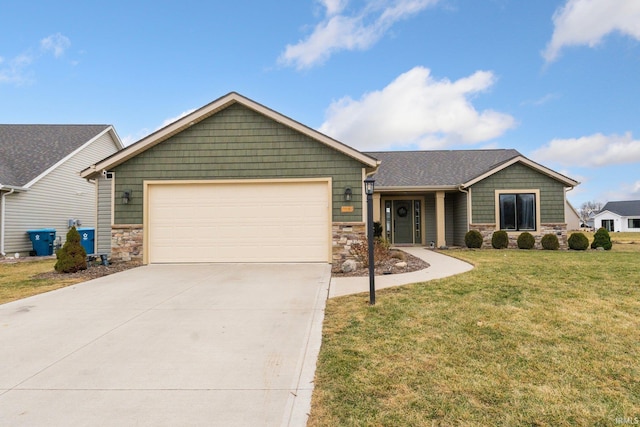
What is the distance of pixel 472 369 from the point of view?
2.86 metres

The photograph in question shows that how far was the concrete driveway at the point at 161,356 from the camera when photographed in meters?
2.36

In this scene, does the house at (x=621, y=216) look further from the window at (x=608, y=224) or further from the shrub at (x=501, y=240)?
the shrub at (x=501, y=240)

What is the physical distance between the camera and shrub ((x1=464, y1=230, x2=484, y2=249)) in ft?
43.0

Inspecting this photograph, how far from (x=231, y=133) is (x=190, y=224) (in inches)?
112

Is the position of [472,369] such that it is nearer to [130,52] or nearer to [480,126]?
[130,52]

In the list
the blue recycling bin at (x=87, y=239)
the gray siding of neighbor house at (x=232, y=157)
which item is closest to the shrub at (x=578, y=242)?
the gray siding of neighbor house at (x=232, y=157)

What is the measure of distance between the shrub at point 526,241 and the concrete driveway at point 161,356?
401 inches

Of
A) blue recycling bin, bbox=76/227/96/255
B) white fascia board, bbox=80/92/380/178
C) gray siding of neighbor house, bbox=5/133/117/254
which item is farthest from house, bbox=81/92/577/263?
gray siding of neighbor house, bbox=5/133/117/254

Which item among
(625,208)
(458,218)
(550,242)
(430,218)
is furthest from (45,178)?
(625,208)

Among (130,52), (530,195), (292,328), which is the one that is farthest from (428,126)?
(292,328)

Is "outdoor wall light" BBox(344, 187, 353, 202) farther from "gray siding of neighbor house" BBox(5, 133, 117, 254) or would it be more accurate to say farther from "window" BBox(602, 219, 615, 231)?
"window" BBox(602, 219, 615, 231)

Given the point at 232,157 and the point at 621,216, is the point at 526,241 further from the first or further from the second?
the point at 621,216

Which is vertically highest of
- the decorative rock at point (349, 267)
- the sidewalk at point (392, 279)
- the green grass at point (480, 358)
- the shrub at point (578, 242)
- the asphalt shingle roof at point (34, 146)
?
the asphalt shingle roof at point (34, 146)

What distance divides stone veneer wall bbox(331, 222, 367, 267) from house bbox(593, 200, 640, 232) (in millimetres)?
59187
